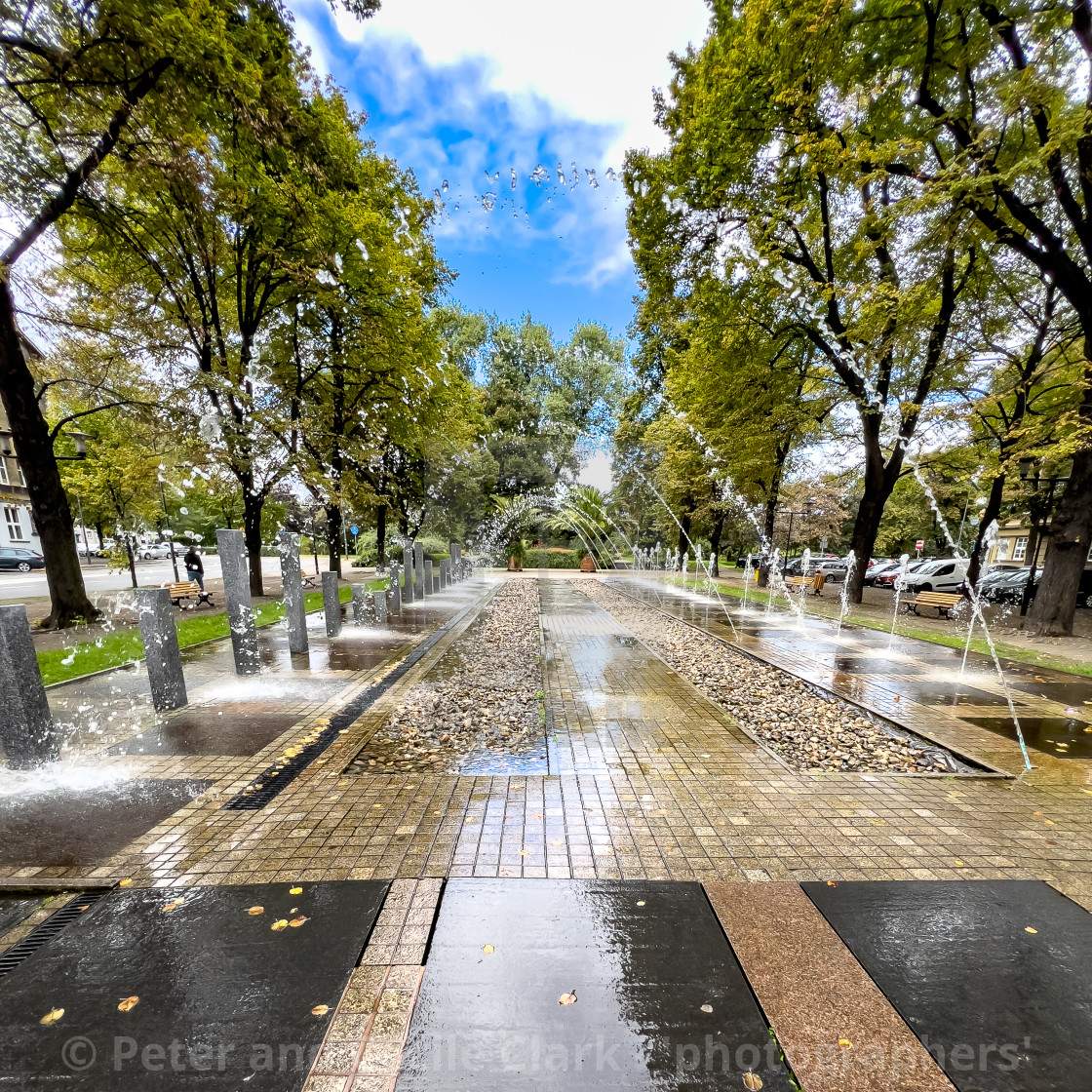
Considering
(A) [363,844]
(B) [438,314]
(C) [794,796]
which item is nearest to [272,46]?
(B) [438,314]

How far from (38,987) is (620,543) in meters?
41.4

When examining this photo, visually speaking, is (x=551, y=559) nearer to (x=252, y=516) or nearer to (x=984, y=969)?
(x=252, y=516)

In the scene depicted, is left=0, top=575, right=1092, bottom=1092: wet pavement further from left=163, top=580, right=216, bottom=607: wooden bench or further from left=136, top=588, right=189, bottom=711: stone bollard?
left=163, top=580, right=216, bottom=607: wooden bench

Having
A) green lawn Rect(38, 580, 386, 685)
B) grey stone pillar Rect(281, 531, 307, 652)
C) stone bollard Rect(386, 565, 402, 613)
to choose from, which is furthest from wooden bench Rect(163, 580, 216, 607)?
grey stone pillar Rect(281, 531, 307, 652)

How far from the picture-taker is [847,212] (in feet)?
49.0

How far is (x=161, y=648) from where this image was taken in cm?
576

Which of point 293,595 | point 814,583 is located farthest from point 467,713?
point 814,583

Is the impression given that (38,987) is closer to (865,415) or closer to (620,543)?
(865,415)

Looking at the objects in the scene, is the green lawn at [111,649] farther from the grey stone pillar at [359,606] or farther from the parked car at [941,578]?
the parked car at [941,578]

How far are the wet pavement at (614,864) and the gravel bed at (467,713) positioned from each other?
253mm

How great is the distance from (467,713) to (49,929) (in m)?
3.75

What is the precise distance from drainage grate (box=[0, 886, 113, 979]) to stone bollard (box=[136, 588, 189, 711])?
3337 millimetres

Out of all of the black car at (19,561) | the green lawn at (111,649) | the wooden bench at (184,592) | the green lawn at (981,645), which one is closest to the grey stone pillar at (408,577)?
the green lawn at (111,649)

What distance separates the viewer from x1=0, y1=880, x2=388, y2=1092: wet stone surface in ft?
6.31
